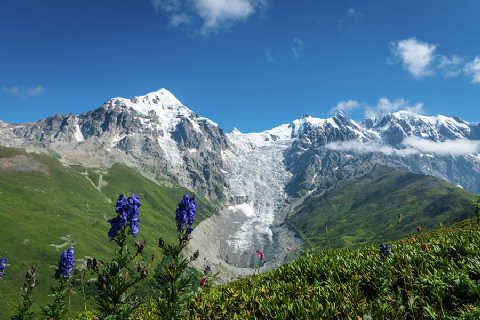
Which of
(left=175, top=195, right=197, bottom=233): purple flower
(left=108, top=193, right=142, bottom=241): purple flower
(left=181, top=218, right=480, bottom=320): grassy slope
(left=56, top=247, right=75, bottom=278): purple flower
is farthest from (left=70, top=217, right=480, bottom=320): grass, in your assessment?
(left=56, top=247, right=75, bottom=278): purple flower

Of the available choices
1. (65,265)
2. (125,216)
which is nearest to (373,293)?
(125,216)

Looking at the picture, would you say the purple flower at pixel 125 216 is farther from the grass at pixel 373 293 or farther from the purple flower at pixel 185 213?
the grass at pixel 373 293

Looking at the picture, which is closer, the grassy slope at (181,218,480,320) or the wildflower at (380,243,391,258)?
the grassy slope at (181,218,480,320)

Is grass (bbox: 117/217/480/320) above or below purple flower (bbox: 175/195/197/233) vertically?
below

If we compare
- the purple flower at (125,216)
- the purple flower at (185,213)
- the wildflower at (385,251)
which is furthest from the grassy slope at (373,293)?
the purple flower at (125,216)

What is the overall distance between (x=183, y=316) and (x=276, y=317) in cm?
287

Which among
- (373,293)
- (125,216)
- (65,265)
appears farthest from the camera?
(65,265)

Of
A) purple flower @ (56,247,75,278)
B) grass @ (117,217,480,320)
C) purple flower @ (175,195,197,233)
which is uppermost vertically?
purple flower @ (175,195,197,233)

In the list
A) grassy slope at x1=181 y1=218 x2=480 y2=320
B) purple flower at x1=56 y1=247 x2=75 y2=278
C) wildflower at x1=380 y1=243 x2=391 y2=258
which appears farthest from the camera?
purple flower at x1=56 y1=247 x2=75 y2=278

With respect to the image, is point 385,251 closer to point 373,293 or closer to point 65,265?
point 373,293

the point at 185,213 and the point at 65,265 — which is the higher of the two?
the point at 185,213

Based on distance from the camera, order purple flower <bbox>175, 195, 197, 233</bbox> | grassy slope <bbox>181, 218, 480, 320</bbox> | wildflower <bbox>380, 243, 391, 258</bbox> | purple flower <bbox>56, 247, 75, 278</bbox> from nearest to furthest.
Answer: grassy slope <bbox>181, 218, 480, 320</bbox> < wildflower <bbox>380, 243, 391, 258</bbox> < purple flower <bbox>175, 195, 197, 233</bbox> < purple flower <bbox>56, 247, 75, 278</bbox>

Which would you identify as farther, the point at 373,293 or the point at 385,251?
the point at 385,251

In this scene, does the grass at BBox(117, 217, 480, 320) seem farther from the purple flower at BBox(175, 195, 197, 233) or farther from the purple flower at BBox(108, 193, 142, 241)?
the purple flower at BBox(108, 193, 142, 241)
